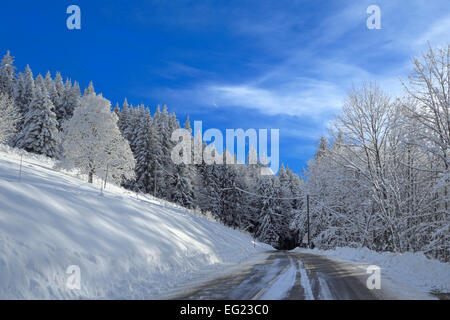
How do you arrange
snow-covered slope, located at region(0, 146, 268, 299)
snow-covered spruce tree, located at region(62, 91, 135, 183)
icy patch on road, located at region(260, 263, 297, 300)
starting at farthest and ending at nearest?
1. snow-covered spruce tree, located at region(62, 91, 135, 183)
2. icy patch on road, located at region(260, 263, 297, 300)
3. snow-covered slope, located at region(0, 146, 268, 299)

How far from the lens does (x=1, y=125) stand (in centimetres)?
2931

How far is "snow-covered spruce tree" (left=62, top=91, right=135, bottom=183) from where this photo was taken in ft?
89.7

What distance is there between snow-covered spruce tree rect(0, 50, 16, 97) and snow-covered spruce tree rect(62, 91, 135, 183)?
44891mm

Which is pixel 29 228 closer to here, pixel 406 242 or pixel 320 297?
pixel 320 297

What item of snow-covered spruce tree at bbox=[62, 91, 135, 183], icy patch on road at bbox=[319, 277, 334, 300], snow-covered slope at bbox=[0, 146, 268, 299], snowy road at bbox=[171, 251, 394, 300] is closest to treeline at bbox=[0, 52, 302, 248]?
snow-covered spruce tree at bbox=[62, 91, 135, 183]

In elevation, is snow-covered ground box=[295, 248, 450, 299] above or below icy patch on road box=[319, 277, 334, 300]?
below

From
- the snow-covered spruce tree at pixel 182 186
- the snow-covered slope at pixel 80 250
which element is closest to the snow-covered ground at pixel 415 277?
the snow-covered slope at pixel 80 250

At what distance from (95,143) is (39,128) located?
20750 mm

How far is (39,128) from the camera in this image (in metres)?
42.7

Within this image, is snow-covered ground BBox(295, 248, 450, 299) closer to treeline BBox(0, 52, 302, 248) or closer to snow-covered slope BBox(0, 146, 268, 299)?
snow-covered slope BBox(0, 146, 268, 299)

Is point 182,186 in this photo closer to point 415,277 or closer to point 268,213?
point 268,213

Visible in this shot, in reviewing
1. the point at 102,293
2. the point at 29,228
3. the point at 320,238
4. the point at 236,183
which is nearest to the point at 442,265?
the point at 102,293
